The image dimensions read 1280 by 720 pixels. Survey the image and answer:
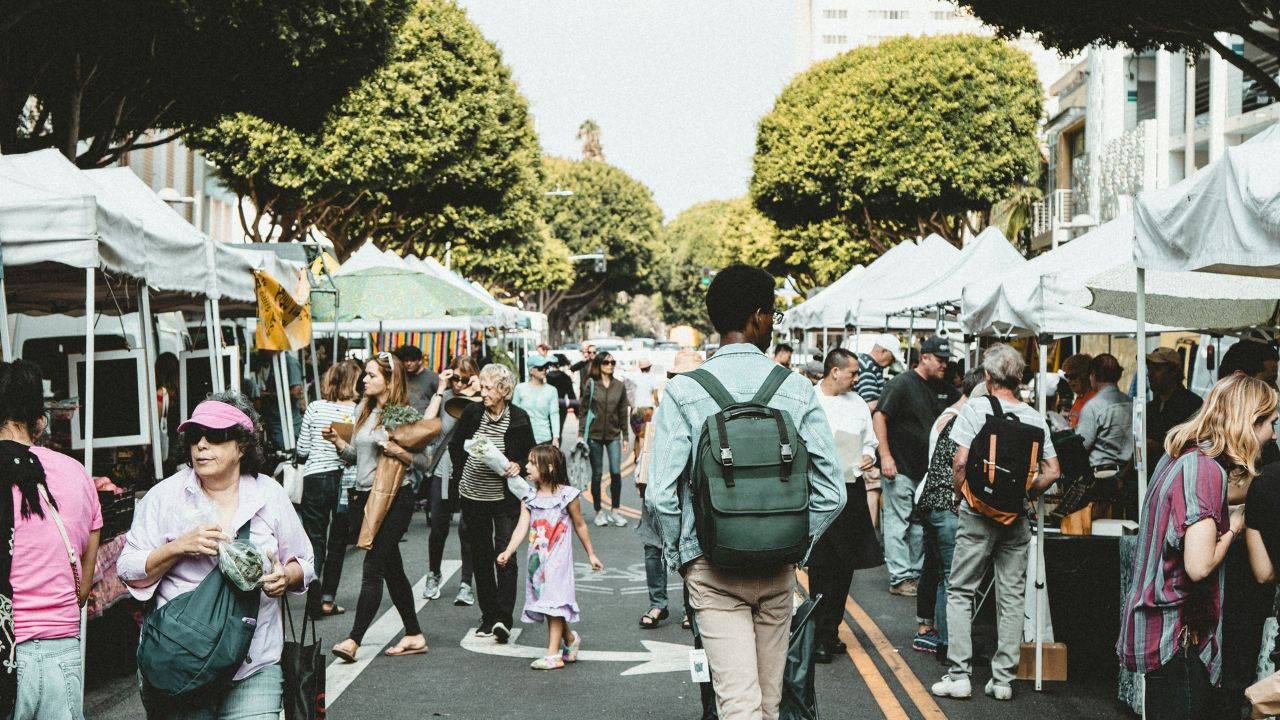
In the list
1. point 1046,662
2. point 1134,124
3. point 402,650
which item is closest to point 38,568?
point 402,650

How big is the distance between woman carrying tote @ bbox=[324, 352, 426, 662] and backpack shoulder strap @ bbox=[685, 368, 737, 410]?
3628mm

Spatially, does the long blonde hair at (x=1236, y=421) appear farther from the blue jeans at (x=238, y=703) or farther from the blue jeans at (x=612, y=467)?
the blue jeans at (x=612, y=467)

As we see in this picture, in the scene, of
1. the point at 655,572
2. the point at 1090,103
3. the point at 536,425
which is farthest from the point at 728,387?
the point at 1090,103

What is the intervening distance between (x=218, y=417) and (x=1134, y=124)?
109 feet

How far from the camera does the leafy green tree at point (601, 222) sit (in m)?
73.2

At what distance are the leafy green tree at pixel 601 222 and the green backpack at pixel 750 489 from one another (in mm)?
66338

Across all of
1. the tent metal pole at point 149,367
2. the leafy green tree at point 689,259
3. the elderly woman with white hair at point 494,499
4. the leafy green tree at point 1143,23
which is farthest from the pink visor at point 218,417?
the leafy green tree at point 689,259

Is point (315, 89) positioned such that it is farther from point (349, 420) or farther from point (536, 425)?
point (349, 420)

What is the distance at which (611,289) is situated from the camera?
Answer: 3216 inches

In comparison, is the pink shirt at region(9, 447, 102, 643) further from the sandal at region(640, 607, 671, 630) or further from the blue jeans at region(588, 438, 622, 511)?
the blue jeans at region(588, 438, 622, 511)

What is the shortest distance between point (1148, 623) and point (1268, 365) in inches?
183

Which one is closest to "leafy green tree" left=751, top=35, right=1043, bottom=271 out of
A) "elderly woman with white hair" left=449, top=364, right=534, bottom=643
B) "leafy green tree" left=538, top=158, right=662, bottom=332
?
"elderly woman with white hair" left=449, top=364, right=534, bottom=643

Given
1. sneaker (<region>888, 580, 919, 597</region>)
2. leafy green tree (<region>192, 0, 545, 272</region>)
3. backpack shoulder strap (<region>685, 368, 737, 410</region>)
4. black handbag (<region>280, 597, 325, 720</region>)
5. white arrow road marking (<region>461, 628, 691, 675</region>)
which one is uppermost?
leafy green tree (<region>192, 0, 545, 272</region>)

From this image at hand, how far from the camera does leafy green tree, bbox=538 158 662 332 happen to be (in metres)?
73.2
